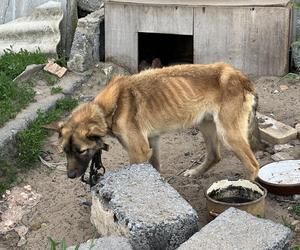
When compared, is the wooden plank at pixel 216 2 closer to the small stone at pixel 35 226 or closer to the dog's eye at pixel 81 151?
the dog's eye at pixel 81 151

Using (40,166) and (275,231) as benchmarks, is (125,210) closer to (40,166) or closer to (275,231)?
(275,231)

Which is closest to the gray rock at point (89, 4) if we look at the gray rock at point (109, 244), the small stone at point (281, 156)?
the small stone at point (281, 156)

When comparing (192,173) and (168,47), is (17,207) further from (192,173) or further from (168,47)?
(168,47)

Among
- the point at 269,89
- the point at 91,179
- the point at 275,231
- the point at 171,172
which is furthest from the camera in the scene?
the point at 269,89

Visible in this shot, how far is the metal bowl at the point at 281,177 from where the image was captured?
260 inches

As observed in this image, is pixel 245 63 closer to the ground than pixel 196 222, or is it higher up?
higher up

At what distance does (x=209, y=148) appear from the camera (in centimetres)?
728

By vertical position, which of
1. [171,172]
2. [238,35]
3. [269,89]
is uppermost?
[238,35]

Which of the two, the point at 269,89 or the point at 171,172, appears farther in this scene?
the point at 269,89

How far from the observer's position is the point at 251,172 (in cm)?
675

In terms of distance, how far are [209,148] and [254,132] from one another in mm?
524

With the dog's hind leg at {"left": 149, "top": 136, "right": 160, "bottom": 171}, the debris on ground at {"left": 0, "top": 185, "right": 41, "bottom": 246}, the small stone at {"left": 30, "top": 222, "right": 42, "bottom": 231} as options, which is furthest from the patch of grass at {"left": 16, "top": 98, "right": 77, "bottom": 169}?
the dog's hind leg at {"left": 149, "top": 136, "right": 160, "bottom": 171}

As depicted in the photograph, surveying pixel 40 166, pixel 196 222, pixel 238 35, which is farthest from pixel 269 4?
pixel 196 222

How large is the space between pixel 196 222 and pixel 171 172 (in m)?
1.80
